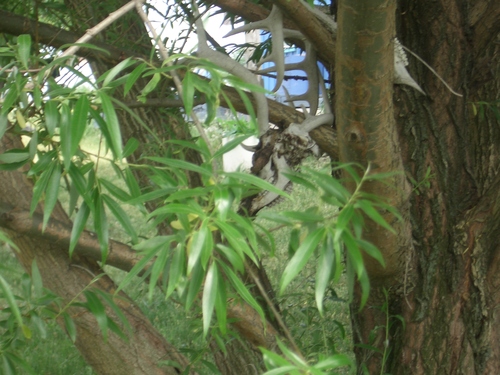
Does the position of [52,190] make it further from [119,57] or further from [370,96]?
[119,57]

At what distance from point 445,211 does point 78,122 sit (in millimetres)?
1020

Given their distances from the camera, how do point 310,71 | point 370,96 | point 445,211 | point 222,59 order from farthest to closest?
point 310,71, point 445,211, point 222,59, point 370,96

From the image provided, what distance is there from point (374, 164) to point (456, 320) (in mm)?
554

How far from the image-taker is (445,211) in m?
1.51

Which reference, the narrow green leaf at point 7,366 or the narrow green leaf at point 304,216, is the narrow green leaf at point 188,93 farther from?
the narrow green leaf at point 7,366

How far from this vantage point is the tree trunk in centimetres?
148

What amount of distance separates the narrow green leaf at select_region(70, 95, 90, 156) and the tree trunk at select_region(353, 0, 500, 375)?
934 mm

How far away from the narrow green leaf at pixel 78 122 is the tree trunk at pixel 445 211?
934mm

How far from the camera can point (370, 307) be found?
5.10 ft

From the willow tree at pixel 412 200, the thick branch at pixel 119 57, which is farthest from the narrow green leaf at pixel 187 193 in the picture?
the thick branch at pixel 119 57

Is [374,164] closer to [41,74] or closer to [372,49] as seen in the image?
[372,49]

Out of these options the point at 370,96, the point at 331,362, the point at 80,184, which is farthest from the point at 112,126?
the point at 370,96

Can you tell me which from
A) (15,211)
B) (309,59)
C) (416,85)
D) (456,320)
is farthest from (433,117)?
(15,211)

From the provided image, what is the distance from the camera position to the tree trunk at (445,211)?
1.48 m
